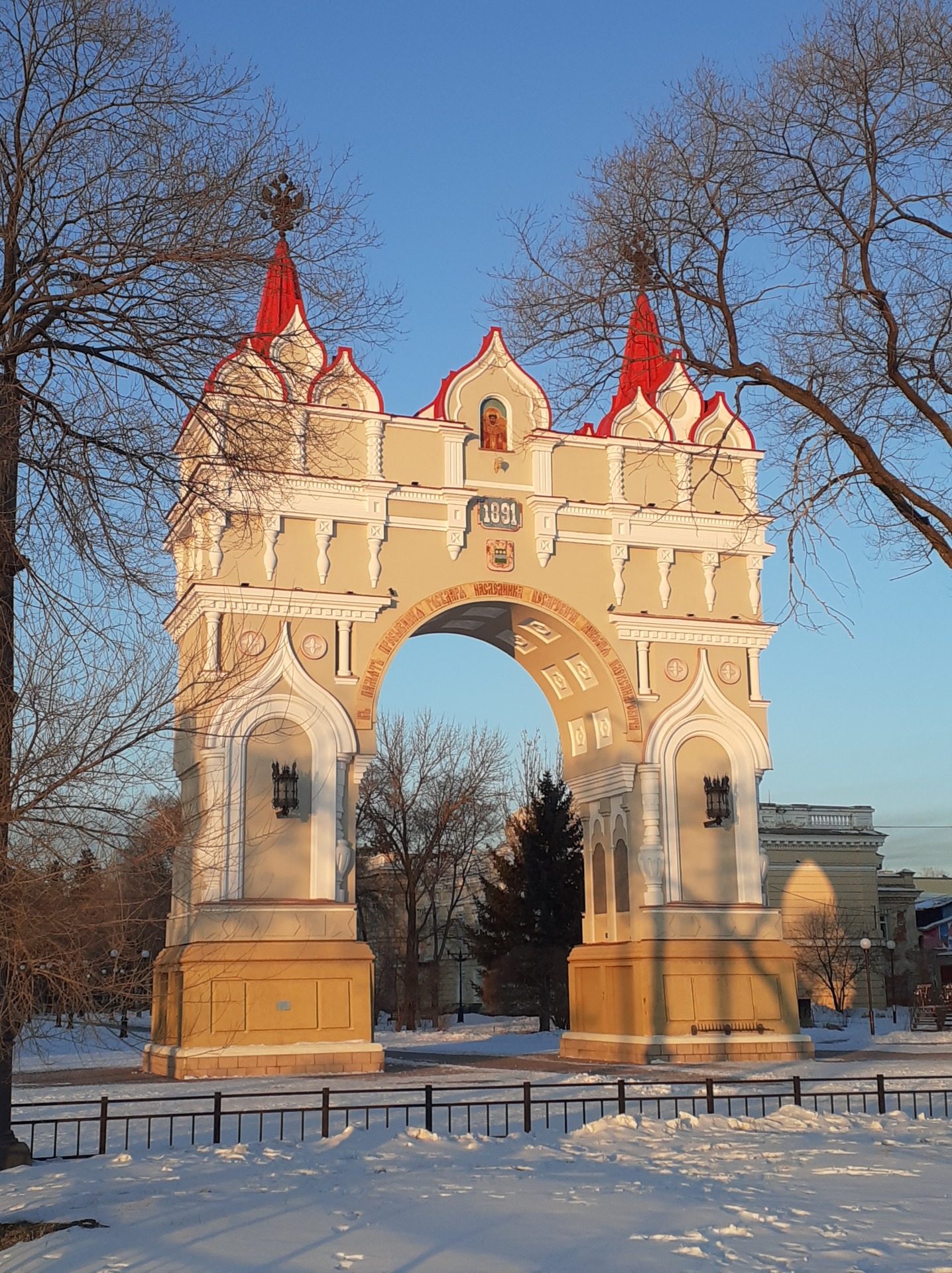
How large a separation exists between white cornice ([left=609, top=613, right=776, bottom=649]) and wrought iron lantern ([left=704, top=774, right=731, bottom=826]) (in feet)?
9.08

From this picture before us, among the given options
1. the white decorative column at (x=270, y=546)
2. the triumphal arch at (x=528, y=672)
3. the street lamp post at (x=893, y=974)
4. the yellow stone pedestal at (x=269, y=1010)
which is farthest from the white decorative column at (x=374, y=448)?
the street lamp post at (x=893, y=974)

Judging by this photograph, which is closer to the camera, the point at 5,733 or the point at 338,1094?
the point at 5,733

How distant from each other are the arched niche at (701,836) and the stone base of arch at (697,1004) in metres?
0.99

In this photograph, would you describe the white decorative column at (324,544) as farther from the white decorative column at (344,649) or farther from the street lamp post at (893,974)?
the street lamp post at (893,974)

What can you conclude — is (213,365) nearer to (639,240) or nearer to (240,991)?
(639,240)

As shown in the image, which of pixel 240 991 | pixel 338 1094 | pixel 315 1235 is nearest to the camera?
pixel 315 1235

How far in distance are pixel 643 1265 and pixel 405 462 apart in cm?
1884

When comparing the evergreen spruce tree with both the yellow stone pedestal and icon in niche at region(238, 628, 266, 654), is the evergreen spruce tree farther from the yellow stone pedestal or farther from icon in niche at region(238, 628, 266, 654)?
icon in niche at region(238, 628, 266, 654)

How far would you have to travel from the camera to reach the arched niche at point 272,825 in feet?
77.4

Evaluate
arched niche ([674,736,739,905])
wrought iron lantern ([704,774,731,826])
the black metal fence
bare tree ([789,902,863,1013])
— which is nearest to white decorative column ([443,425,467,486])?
arched niche ([674,736,739,905])

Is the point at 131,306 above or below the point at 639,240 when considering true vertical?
below

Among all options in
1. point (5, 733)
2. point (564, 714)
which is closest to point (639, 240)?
point (5, 733)

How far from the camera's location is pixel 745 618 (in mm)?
27547

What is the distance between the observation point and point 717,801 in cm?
2620
